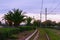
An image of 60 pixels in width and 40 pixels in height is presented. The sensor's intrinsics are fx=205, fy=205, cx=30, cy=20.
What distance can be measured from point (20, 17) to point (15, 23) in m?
2.71

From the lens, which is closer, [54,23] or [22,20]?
[22,20]

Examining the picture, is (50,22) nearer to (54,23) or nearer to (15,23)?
(54,23)

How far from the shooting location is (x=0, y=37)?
64.5 ft

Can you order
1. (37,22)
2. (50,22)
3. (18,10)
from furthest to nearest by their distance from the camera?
(50,22)
(37,22)
(18,10)

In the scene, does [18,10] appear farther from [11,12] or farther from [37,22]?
[37,22]

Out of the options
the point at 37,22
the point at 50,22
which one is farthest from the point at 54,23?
the point at 37,22

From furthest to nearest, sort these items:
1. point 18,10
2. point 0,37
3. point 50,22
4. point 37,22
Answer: point 50,22 < point 37,22 < point 18,10 < point 0,37

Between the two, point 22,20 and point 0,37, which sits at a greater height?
point 22,20

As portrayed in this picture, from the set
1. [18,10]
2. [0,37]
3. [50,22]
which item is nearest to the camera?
[0,37]

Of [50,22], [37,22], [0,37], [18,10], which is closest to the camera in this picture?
[0,37]

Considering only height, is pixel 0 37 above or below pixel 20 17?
below

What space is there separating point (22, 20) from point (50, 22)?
254ft

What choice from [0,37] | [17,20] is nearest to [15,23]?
[17,20]

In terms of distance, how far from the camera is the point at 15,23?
62.2 meters
